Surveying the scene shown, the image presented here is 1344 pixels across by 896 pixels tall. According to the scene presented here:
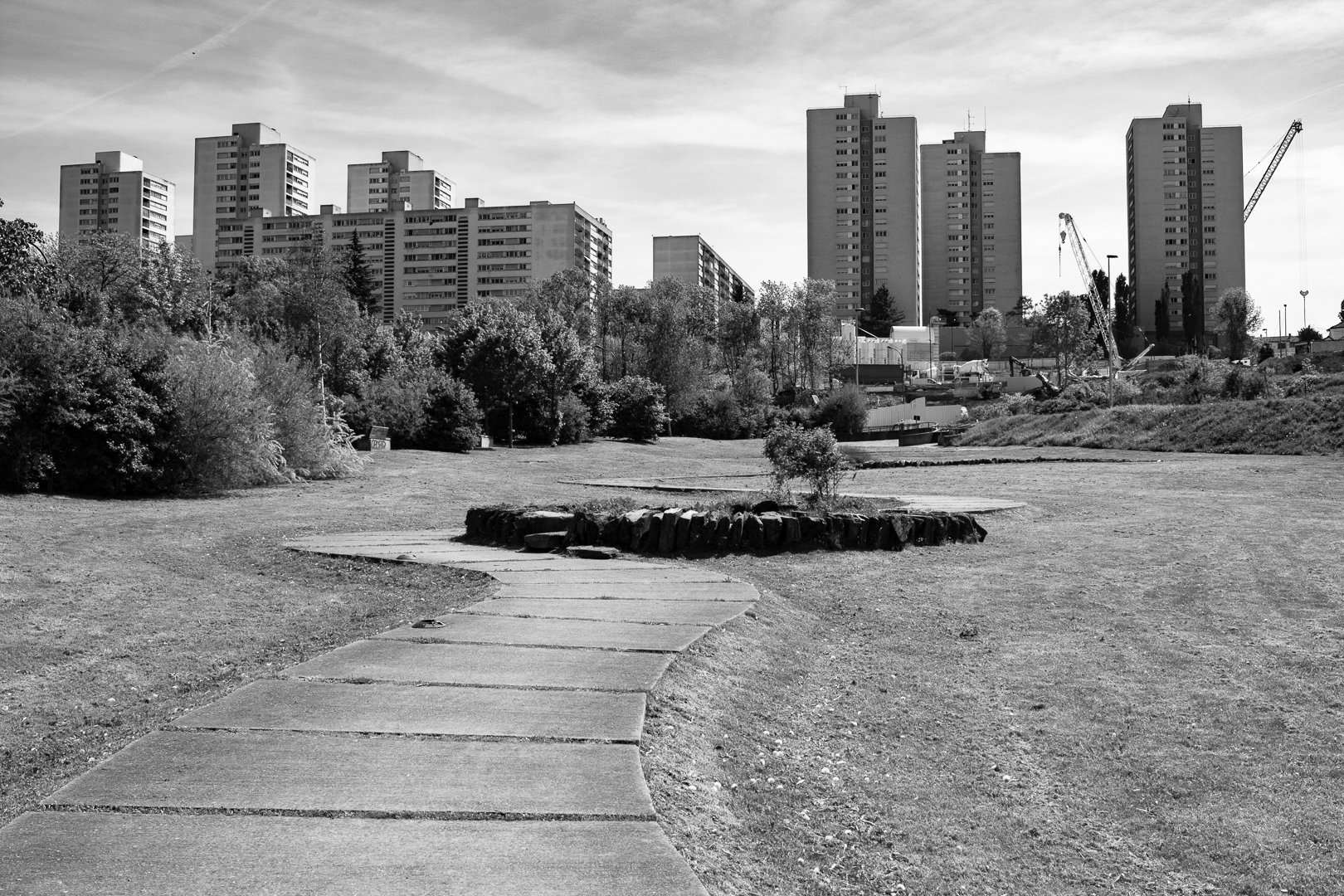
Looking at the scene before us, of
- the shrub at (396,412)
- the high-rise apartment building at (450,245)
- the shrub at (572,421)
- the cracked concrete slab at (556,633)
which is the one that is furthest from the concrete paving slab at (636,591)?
the high-rise apartment building at (450,245)

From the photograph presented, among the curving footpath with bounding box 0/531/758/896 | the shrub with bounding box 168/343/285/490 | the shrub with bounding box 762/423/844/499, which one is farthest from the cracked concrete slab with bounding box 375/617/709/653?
the shrub with bounding box 168/343/285/490

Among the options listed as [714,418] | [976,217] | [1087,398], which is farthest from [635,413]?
[976,217]

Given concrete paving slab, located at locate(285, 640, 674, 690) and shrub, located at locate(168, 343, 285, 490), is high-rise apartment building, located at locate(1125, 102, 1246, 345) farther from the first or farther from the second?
concrete paving slab, located at locate(285, 640, 674, 690)

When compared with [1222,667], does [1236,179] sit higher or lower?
higher

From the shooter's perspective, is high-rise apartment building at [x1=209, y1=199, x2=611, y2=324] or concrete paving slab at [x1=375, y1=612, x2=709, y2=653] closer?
concrete paving slab at [x1=375, y1=612, x2=709, y2=653]

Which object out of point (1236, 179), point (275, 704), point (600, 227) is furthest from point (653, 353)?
point (1236, 179)

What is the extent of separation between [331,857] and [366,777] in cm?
69

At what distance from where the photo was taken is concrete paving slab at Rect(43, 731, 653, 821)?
359cm

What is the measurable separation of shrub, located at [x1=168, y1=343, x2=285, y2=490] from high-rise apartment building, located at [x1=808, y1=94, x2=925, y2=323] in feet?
488

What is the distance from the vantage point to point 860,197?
557ft

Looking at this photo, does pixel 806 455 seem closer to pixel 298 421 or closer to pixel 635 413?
pixel 298 421

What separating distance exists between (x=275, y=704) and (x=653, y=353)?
70731mm

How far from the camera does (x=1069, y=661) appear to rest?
7.07 meters

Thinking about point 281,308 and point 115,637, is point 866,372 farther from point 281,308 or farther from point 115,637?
point 115,637
